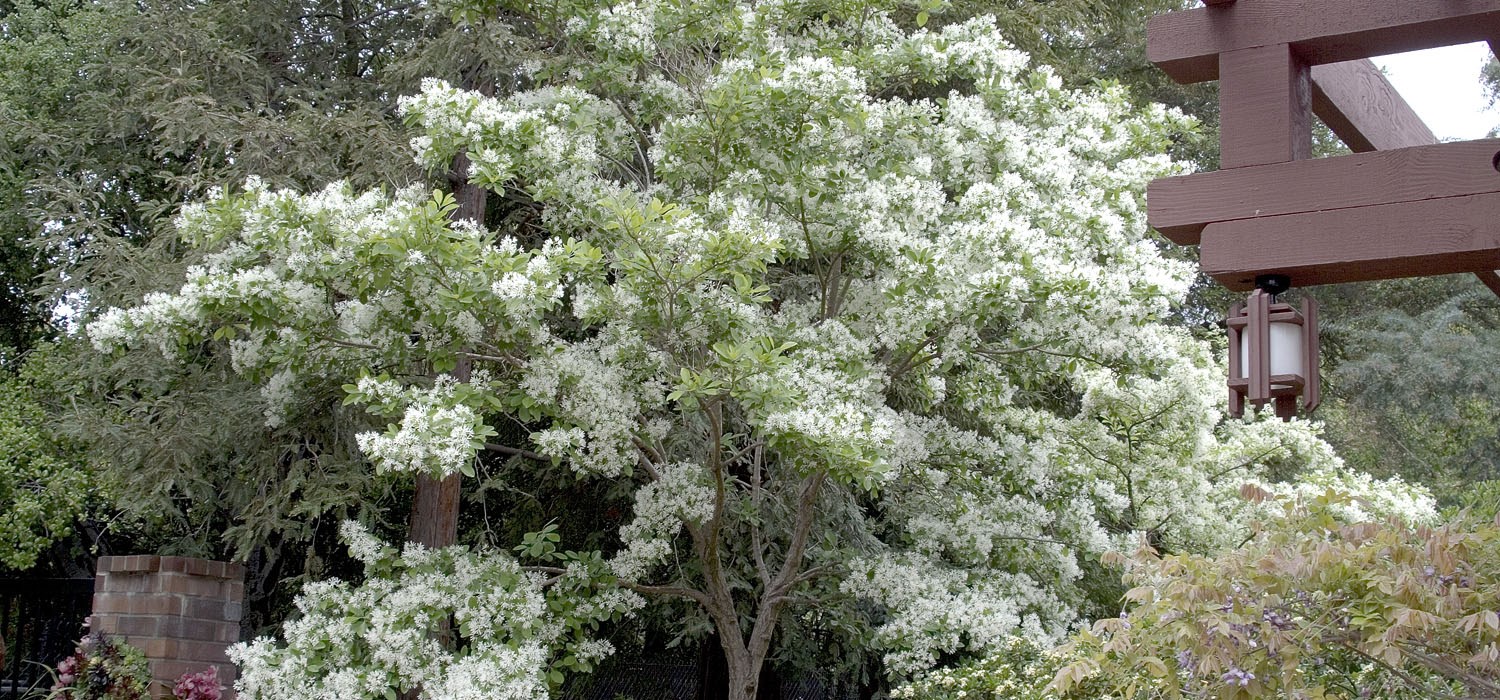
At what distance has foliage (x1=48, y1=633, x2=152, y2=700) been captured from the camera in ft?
20.4

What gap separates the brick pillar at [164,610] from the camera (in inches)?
257

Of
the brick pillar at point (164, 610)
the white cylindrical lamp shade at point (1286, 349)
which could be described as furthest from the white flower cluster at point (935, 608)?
the brick pillar at point (164, 610)

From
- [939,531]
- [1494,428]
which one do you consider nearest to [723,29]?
[939,531]

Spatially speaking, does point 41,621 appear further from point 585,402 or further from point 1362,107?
point 1362,107

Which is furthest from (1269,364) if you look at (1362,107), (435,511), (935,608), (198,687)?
(435,511)

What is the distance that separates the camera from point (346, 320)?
6.26 m

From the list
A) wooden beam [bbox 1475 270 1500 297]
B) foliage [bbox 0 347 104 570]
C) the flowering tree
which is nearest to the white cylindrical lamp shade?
wooden beam [bbox 1475 270 1500 297]

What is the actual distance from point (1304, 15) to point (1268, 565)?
152cm

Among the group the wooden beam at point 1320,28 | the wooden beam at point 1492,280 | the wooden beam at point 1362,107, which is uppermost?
the wooden beam at point 1362,107

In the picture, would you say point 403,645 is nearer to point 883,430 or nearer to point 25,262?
point 883,430

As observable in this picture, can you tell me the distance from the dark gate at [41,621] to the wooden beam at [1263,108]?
23.4 ft

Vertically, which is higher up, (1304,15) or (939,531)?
(1304,15)

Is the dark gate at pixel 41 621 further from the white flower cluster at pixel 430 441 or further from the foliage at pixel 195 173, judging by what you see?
the white flower cluster at pixel 430 441

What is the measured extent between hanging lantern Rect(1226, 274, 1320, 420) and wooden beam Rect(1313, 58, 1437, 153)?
0.95 metres
